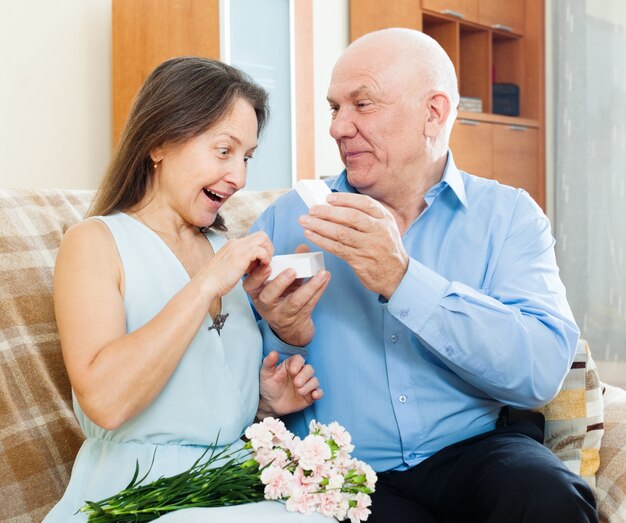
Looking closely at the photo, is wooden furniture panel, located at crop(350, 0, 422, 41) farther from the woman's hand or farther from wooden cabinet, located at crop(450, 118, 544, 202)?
the woman's hand

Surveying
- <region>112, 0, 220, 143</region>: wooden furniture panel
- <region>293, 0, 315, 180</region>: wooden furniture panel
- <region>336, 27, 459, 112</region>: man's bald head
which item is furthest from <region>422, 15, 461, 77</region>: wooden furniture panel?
<region>336, 27, 459, 112</region>: man's bald head

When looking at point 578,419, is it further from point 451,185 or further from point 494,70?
point 494,70

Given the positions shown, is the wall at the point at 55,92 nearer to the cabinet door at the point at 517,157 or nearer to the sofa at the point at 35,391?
the sofa at the point at 35,391

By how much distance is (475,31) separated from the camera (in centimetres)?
529

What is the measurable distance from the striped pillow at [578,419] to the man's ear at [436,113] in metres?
0.59

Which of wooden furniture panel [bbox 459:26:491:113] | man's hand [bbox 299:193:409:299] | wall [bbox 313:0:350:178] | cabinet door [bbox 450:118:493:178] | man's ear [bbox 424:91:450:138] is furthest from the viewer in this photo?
wooden furniture panel [bbox 459:26:491:113]

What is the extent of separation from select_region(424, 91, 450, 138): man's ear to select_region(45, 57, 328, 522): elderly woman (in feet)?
1.44

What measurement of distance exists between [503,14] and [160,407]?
451 centimetres

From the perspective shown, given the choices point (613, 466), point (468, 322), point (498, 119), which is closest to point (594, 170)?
point (498, 119)

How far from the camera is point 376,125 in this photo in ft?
6.23

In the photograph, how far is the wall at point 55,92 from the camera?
139 inches

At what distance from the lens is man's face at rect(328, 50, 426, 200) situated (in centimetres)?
190

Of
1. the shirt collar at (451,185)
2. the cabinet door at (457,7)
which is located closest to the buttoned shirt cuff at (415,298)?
the shirt collar at (451,185)

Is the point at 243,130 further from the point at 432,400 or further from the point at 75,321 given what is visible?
the point at 432,400
